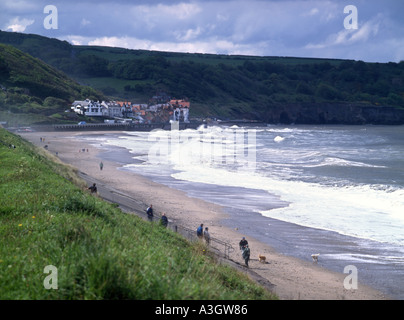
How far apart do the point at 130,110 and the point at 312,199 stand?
98233 millimetres

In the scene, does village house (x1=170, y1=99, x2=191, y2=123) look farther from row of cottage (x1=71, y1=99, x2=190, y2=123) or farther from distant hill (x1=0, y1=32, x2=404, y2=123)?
distant hill (x1=0, y1=32, x2=404, y2=123)

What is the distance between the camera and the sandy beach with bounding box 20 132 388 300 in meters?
13.9

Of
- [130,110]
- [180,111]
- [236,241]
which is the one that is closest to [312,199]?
[236,241]

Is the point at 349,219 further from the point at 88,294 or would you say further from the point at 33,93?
the point at 33,93

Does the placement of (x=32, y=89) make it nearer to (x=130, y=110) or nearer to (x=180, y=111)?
(x=130, y=110)

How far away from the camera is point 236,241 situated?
19391 mm

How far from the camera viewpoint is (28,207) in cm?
1248

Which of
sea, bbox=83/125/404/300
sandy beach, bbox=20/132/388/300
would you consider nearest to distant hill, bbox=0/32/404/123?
sea, bbox=83/125/404/300

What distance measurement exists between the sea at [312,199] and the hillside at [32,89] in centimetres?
4604

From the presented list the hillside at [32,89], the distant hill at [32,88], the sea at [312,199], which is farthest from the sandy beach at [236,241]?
the distant hill at [32,88]

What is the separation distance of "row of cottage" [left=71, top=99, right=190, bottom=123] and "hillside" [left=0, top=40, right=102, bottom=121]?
4.23 m

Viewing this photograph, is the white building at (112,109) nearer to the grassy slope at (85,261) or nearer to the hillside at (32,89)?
the hillside at (32,89)

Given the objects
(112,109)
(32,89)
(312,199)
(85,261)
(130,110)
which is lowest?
(312,199)

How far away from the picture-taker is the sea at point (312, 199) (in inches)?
686
